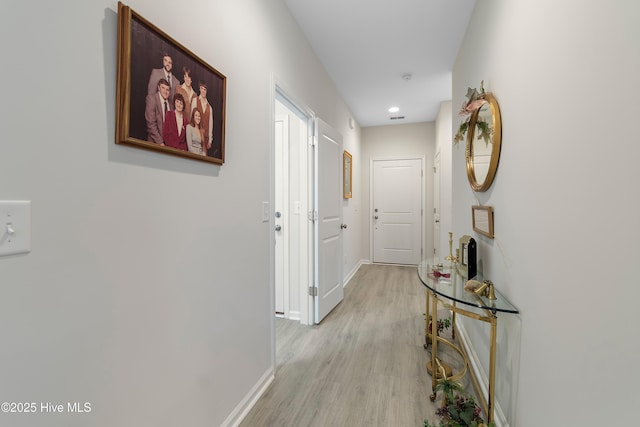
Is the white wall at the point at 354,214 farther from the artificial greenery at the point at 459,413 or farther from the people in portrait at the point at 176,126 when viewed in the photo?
the people in portrait at the point at 176,126

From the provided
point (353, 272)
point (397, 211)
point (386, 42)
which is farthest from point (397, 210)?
point (386, 42)

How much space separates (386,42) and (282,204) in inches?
69.6

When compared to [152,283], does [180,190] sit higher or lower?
higher

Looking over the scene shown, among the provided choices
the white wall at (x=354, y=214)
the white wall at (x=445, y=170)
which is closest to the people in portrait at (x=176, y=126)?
the white wall at (x=354, y=214)

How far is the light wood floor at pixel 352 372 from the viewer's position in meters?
1.63

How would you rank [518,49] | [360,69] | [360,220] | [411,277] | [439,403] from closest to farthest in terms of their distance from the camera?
[518,49], [439,403], [360,69], [411,277], [360,220]

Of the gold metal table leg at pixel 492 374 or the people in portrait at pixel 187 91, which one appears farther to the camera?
the gold metal table leg at pixel 492 374

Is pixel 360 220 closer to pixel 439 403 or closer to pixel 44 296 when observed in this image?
pixel 439 403

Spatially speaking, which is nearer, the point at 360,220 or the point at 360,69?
the point at 360,69

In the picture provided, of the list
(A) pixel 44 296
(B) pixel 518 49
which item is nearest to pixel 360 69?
(B) pixel 518 49

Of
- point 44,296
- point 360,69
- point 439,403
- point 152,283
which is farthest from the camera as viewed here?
point 360,69

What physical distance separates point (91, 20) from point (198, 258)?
88cm

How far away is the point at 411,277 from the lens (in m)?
4.59

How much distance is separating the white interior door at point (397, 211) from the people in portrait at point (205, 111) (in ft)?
14.8
